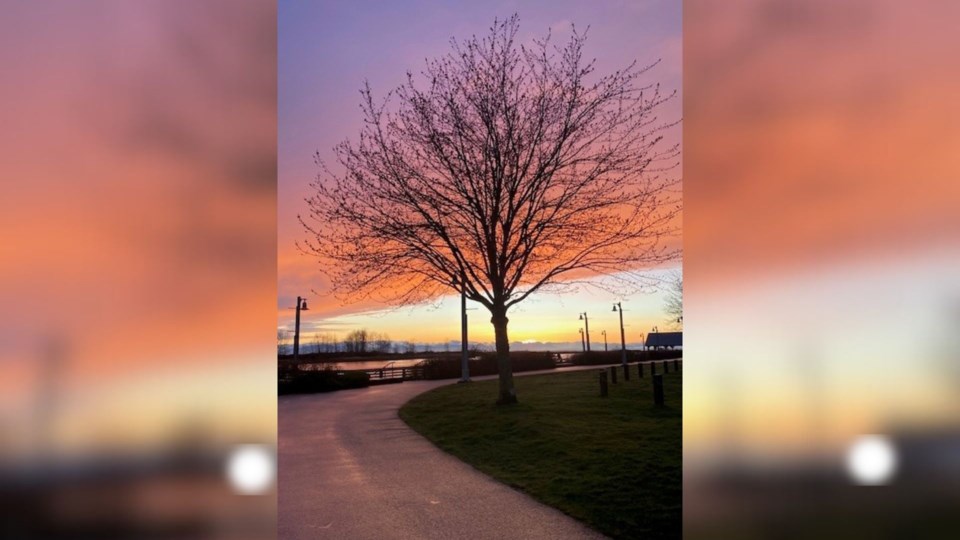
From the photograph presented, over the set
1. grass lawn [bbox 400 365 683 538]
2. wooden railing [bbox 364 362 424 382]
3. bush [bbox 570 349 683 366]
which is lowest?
bush [bbox 570 349 683 366]

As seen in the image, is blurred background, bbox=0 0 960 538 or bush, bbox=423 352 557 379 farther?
bush, bbox=423 352 557 379

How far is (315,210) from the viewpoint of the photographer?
37.2 feet

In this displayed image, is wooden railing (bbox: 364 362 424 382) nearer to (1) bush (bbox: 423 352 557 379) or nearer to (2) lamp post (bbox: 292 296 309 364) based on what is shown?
(1) bush (bbox: 423 352 557 379)

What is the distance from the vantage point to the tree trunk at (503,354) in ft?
40.8

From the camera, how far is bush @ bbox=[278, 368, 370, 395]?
1770 cm

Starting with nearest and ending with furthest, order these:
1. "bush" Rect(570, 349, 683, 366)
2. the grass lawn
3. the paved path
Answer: the paved path < the grass lawn < "bush" Rect(570, 349, 683, 366)

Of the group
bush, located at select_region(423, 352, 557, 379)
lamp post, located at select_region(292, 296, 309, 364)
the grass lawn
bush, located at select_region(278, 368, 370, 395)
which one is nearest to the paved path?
the grass lawn

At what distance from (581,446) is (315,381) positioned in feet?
37.8

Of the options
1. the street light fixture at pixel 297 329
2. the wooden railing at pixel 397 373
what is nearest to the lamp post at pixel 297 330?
the street light fixture at pixel 297 329
